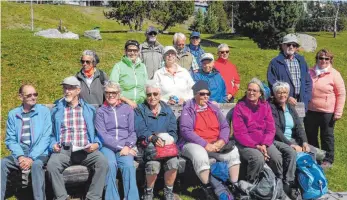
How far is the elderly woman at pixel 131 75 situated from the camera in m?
6.57

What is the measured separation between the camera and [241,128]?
20.0 feet

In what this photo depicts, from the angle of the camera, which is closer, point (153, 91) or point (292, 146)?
point (153, 91)

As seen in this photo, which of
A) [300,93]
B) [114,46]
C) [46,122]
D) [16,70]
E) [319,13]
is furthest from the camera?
[319,13]

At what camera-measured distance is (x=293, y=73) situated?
281 inches

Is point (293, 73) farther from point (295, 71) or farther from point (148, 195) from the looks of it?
point (148, 195)

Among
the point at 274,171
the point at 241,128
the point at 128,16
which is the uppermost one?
the point at 128,16

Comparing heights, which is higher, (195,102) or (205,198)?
(195,102)

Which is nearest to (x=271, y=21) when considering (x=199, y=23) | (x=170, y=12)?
(x=170, y=12)

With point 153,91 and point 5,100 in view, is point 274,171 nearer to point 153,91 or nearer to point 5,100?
point 153,91

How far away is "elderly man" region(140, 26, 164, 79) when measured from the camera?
23.9 ft

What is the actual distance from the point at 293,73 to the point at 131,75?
288 centimetres

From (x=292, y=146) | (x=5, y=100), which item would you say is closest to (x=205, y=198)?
(x=292, y=146)

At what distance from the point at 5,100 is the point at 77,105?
509cm

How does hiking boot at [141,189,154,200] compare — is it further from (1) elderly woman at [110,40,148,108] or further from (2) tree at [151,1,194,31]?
(2) tree at [151,1,194,31]
